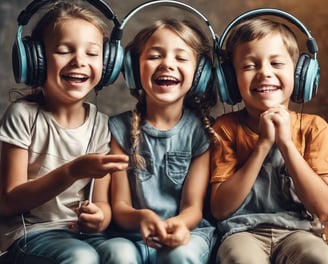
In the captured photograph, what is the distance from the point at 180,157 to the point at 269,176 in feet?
0.73

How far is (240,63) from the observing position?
1490mm

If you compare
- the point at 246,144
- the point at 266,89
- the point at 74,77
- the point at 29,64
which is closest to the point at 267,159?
the point at 246,144

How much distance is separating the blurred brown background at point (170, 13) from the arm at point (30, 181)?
366 mm

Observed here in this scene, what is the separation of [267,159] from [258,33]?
0.31 meters

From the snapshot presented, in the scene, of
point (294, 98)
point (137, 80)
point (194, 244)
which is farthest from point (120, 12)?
Result: point (194, 244)

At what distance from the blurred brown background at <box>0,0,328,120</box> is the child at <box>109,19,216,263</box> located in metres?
0.23

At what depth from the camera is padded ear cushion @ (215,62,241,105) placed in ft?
4.87

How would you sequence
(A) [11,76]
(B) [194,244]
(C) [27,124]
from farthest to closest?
(A) [11,76]
(C) [27,124]
(B) [194,244]

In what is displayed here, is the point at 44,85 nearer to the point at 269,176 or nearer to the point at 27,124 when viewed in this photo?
the point at 27,124

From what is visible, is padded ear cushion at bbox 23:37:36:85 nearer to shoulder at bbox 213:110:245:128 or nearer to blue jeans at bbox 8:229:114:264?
blue jeans at bbox 8:229:114:264

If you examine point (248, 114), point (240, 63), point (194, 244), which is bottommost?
point (194, 244)

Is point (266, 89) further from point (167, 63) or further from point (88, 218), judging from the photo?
point (88, 218)

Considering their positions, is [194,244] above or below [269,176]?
below

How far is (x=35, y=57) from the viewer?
4.67 ft
